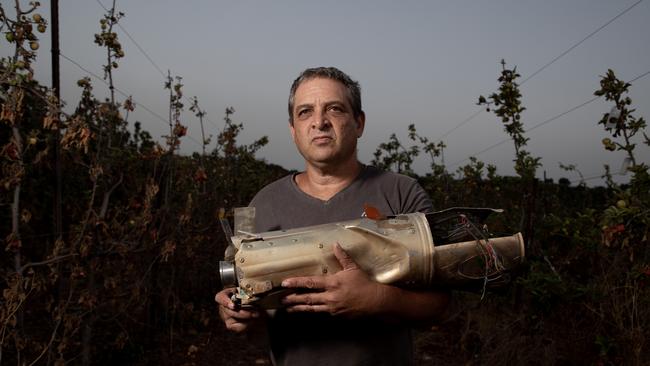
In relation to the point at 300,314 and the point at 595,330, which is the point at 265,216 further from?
the point at 595,330

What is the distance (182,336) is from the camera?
5887 millimetres

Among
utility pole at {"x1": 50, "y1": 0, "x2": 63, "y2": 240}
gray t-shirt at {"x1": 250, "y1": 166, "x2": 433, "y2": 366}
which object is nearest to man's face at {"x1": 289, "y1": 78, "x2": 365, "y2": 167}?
gray t-shirt at {"x1": 250, "y1": 166, "x2": 433, "y2": 366}

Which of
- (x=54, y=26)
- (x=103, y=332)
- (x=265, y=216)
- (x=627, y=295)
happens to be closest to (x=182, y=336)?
(x=103, y=332)

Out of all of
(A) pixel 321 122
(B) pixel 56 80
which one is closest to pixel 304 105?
(A) pixel 321 122

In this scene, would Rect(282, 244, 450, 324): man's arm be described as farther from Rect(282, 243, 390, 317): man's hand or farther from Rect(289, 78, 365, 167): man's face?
Rect(289, 78, 365, 167): man's face

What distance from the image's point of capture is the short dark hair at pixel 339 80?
1972 millimetres

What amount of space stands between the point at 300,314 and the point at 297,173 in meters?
0.72

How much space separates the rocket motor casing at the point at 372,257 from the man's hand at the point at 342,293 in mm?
32

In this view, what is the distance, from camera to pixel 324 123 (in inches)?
74.7

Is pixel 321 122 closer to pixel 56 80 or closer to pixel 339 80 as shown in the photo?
pixel 339 80

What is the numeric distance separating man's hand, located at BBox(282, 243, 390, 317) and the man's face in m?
0.56

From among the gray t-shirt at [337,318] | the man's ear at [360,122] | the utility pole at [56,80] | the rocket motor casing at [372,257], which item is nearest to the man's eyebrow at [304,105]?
the man's ear at [360,122]

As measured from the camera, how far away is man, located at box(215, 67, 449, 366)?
5.22ft

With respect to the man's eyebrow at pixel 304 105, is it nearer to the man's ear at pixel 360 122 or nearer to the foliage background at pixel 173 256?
the man's ear at pixel 360 122
